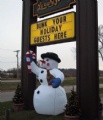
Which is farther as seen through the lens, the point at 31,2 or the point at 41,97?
the point at 31,2

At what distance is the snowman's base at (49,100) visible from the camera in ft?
32.4

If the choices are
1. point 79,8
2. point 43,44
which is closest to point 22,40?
point 43,44

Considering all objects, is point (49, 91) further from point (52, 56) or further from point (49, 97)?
point (52, 56)

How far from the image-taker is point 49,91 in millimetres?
9945

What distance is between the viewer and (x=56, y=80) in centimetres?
941

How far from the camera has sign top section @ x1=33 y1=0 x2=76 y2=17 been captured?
33.8 ft

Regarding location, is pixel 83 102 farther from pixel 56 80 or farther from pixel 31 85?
pixel 31 85

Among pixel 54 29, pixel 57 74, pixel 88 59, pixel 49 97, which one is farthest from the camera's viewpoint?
pixel 54 29

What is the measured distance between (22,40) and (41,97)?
3.41 m

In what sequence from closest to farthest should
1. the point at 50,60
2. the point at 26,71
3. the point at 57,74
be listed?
1. the point at 57,74
2. the point at 50,60
3. the point at 26,71

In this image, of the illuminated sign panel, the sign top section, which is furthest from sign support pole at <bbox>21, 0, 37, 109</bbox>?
the sign top section

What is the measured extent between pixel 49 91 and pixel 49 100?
0.32m

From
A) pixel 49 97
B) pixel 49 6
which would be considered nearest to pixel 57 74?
pixel 49 97

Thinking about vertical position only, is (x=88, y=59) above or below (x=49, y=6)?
below
